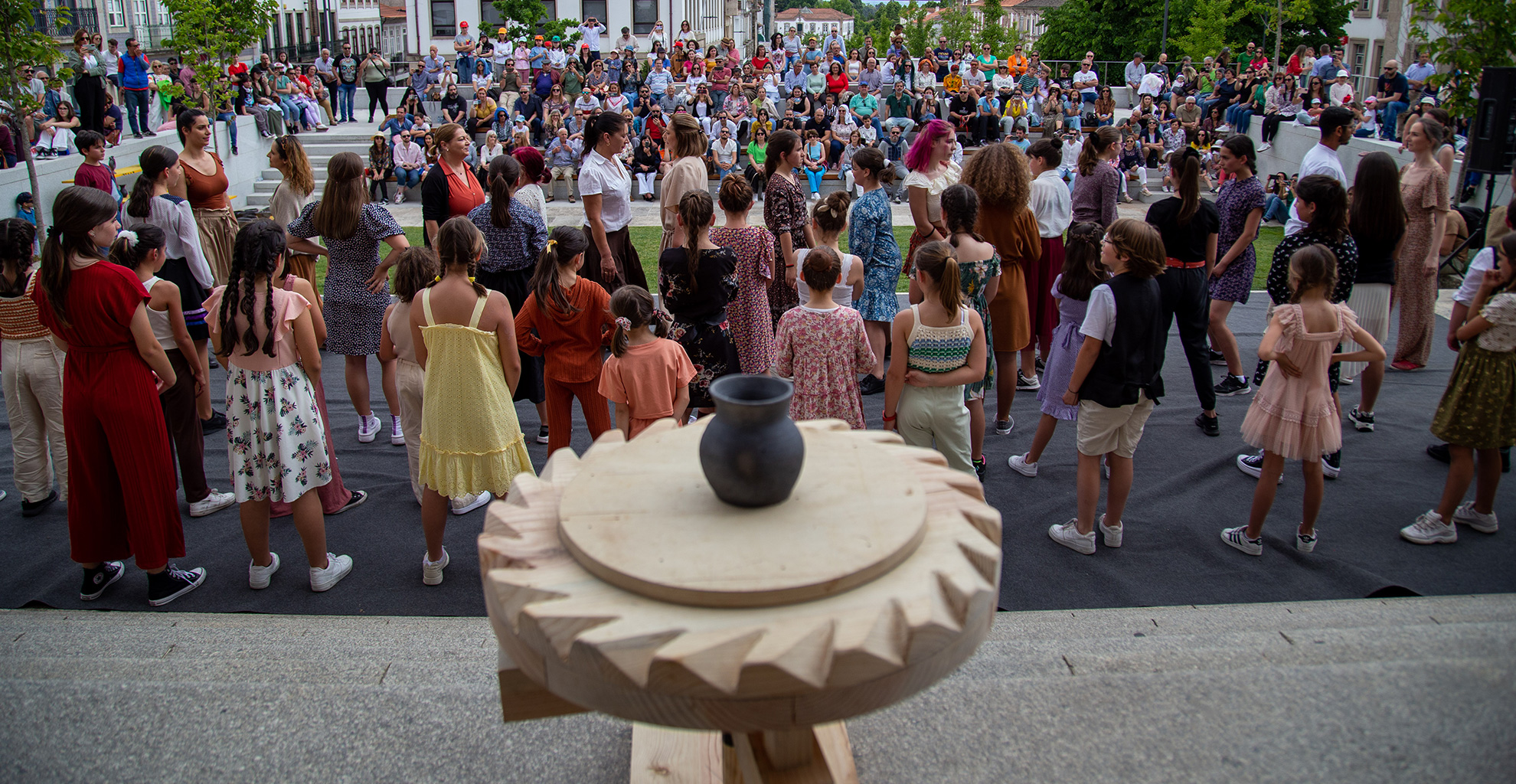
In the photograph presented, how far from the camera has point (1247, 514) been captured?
179 inches

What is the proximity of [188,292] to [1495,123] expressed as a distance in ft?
32.7

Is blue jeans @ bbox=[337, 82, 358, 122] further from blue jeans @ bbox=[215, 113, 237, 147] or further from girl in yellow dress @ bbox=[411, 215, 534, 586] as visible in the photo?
girl in yellow dress @ bbox=[411, 215, 534, 586]

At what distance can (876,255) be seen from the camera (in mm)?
5707

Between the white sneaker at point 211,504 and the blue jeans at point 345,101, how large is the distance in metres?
19.7

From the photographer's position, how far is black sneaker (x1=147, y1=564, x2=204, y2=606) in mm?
3854

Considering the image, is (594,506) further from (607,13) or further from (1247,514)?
(607,13)

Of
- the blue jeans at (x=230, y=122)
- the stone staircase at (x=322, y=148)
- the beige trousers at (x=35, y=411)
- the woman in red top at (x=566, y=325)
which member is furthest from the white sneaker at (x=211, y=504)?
the blue jeans at (x=230, y=122)

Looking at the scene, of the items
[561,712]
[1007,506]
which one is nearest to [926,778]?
[561,712]

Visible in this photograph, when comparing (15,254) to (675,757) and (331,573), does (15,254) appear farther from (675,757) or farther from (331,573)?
(675,757)

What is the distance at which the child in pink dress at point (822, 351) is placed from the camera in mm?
4094

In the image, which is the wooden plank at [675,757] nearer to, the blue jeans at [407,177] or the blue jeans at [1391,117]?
the blue jeans at [407,177]

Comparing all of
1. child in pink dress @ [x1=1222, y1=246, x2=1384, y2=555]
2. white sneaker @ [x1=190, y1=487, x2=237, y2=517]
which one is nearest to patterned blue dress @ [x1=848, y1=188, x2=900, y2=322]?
child in pink dress @ [x1=1222, y1=246, x2=1384, y2=555]

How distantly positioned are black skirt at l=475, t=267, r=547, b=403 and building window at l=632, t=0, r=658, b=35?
34649 mm

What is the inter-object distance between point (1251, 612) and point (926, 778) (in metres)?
1.70
